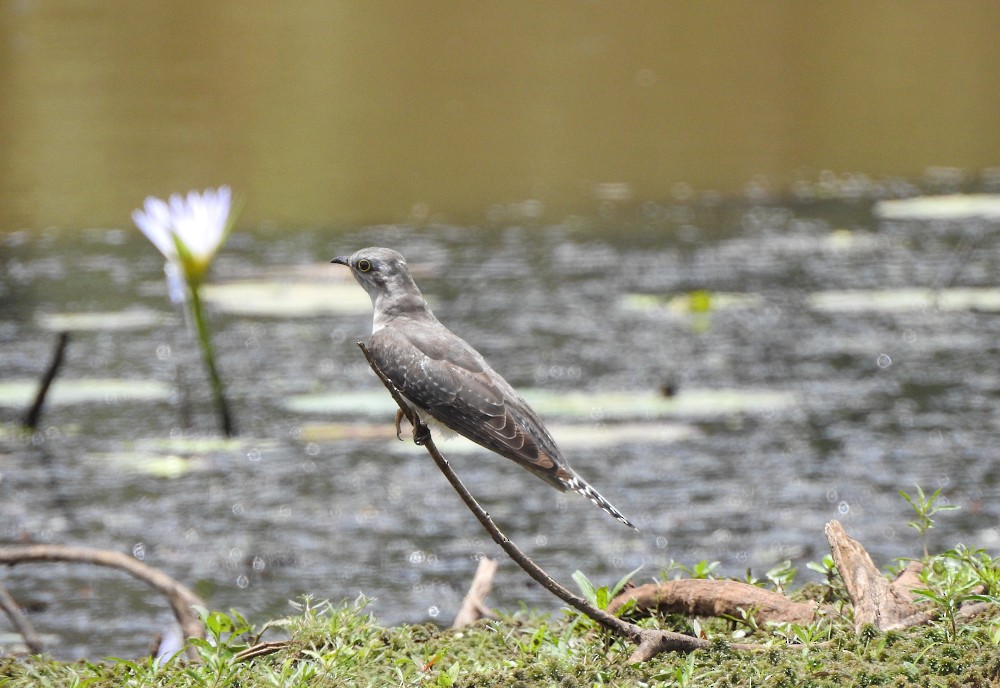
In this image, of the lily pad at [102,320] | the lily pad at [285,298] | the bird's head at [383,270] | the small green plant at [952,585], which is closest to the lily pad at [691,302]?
the lily pad at [285,298]

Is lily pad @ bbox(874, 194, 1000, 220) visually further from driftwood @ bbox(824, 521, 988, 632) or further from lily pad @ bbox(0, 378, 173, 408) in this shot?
driftwood @ bbox(824, 521, 988, 632)

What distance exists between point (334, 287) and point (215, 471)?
310cm

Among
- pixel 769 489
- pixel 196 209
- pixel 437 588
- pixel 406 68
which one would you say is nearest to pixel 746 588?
pixel 437 588

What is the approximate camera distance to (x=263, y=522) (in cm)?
680

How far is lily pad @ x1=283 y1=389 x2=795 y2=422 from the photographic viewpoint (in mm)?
7770

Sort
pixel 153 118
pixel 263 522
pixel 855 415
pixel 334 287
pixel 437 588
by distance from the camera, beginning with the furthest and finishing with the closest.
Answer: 1. pixel 153 118
2. pixel 334 287
3. pixel 855 415
4. pixel 263 522
5. pixel 437 588

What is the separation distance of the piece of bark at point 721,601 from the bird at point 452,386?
0.32 meters

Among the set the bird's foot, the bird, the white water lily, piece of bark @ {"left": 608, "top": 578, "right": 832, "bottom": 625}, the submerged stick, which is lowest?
the submerged stick

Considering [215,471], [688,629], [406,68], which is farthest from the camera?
[406,68]

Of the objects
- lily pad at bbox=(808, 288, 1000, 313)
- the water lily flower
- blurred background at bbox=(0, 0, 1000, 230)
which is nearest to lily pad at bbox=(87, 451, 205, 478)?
the water lily flower

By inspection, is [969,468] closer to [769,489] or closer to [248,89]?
[769,489]

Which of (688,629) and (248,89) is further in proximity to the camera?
(248,89)

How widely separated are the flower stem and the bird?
3.70 metres

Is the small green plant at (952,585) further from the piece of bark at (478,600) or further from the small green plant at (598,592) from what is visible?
the piece of bark at (478,600)
